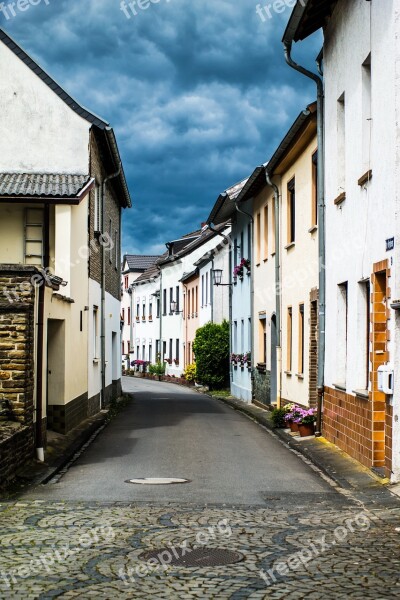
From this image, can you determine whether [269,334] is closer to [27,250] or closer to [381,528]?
[27,250]

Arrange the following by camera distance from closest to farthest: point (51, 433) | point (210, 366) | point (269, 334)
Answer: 1. point (51, 433)
2. point (269, 334)
3. point (210, 366)

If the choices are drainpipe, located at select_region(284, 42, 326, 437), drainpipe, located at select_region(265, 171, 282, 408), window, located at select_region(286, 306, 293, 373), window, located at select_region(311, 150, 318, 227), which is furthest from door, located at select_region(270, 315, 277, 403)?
drainpipe, located at select_region(284, 42, 326, 437)

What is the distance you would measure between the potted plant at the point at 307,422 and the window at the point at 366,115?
551 cm

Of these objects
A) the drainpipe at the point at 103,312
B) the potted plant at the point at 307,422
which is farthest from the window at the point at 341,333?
the drainpipe at the point at 103,312

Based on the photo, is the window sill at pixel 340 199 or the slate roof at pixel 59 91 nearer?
the window sill at pixel 340 199

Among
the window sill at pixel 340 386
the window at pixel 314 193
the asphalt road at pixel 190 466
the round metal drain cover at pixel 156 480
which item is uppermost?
the window at pixel 314 193

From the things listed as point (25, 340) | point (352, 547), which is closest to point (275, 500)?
point (352, 547)

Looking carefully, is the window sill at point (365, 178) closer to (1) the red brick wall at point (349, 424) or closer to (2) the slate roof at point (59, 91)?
(1) the red brick wall at point (349, 424)

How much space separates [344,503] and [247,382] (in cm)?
2034

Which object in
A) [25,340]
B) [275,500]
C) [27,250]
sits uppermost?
[27,250]

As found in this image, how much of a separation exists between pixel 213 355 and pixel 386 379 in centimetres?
3204

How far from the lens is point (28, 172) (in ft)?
69.9

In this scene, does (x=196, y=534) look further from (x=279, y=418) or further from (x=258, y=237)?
(x=258, y=237)

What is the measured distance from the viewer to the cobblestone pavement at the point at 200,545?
6.37m
